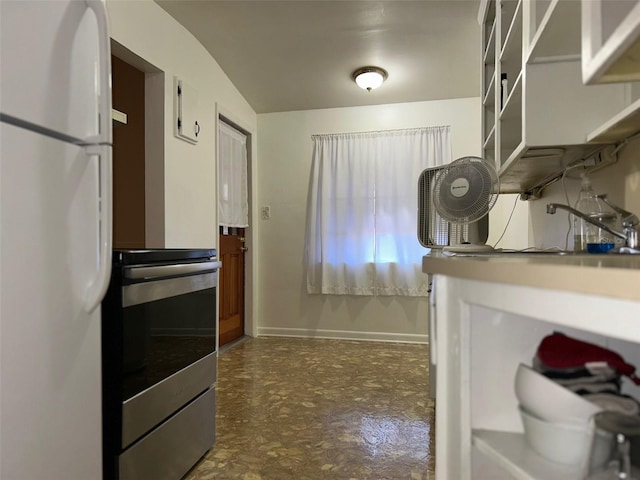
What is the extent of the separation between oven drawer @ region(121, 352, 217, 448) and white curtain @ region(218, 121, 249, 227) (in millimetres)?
1973

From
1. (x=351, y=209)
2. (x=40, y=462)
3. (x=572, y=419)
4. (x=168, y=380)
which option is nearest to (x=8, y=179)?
(x=40, y=462)

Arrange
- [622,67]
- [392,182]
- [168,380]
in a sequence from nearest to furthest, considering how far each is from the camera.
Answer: [622,67] → [168,380] → [392,182]

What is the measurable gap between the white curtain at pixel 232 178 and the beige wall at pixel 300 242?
27 cm

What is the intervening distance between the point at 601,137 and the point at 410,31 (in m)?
2.09

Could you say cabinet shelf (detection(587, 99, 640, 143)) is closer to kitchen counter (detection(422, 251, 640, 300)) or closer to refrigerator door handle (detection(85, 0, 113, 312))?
kitchen counter (detection(422, 251, 640, 300))

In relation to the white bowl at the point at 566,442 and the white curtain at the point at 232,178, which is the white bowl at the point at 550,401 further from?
the white curtain at the point at 232,178

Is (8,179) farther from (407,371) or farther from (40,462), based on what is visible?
(407,371)

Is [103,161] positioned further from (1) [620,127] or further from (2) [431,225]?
(2) [431,225]

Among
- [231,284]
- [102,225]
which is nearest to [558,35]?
[102,225]

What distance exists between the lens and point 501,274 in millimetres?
642

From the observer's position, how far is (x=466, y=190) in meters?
2.05

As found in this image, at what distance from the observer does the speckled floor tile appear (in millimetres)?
1762

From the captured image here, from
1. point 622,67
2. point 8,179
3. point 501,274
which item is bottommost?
point 501,274

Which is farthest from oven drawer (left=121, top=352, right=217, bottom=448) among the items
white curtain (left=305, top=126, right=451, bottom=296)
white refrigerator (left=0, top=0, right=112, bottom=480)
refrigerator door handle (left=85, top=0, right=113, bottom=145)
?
white curtain (left=305, top=126, right=451, bottom=296)
